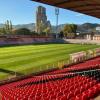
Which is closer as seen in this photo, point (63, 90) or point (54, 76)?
point (63, 90)

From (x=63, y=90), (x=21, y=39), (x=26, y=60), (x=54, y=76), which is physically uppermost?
(x=21, y=39)

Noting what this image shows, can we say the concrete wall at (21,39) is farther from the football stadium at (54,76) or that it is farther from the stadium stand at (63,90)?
the stadium stand at (63,90)

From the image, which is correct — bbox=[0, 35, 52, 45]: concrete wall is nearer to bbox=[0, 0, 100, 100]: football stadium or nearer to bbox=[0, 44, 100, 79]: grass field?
bbox=[0, 0, 100, 100]: football stadium

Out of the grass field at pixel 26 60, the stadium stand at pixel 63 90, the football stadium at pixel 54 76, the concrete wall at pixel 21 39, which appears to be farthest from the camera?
the concrete wall at pixel 21 39

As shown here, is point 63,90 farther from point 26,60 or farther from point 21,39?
point 21,39

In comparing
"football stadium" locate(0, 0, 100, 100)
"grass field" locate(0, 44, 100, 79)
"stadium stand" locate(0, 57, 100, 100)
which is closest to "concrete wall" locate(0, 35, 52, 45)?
"football stadium" locate(0, 0, 100, 100)

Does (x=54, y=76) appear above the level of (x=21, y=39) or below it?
below

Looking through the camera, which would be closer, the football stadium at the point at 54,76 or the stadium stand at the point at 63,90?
the stadium stand at the point at 63,90

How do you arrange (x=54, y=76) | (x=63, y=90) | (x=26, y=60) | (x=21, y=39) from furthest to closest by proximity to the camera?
(x=21, y=39)
(x=26, y=60)
(x=54, y=76)
(x=63, y=90)

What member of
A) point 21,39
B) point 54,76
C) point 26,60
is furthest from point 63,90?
point 21,39

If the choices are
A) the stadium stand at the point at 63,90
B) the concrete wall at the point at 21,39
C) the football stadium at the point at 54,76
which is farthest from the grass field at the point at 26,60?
the concrete wall at the point at 21,39

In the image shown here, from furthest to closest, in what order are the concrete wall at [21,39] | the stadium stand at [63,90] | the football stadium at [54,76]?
the concrete wall at [21,39]
the football stadium at [54,76]
the stadium stand at [63,90]

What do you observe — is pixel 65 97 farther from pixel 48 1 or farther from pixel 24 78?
pixel 24 78

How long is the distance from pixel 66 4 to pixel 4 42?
6572 cm
